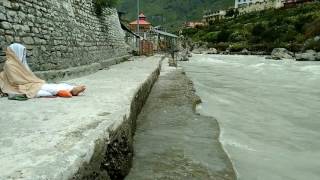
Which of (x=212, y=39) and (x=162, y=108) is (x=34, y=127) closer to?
(x=162, y=108)

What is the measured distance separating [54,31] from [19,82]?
4941mm

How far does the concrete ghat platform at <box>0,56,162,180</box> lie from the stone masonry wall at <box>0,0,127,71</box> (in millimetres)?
2690

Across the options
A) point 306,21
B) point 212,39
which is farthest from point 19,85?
point 212,39

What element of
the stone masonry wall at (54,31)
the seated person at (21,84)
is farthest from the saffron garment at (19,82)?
the stone masonry wall at (54,31)

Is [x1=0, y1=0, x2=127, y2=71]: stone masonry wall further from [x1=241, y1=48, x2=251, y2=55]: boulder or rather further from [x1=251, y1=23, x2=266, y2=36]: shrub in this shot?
[x1=251, y1=23, x2=266, y2=36]: shrub

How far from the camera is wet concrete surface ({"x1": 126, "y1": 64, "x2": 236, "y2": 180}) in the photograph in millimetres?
5258

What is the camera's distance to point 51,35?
11.2 m

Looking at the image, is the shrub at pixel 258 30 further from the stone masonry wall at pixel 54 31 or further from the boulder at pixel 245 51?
the stone masonry wall at pixel 54 31

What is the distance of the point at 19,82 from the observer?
22.6 feet

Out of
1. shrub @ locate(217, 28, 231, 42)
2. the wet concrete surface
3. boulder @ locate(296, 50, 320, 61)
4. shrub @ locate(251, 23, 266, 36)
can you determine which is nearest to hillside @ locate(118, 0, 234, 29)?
shrub @ locate(217, 28, 231, 42)

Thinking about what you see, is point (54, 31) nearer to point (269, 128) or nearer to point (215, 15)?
point (269, 128)

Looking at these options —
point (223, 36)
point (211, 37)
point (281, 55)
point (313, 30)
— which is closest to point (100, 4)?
point (281, 55)

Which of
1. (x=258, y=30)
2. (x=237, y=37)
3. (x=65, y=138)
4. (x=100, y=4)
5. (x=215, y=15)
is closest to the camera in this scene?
(x=65, y=138)

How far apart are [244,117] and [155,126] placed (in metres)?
3.50
